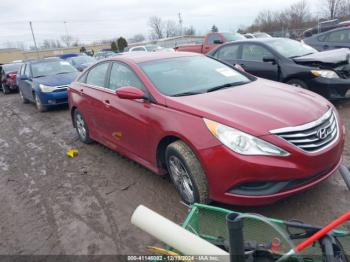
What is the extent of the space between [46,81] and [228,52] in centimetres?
506

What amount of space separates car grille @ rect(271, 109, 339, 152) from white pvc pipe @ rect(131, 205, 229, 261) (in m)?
1.51

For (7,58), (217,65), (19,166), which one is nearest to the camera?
(217,65)

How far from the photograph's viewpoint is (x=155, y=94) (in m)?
3.66

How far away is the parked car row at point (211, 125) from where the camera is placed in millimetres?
2799

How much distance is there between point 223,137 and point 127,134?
63.1 inches

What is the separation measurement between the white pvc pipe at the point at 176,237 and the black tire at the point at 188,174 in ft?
4.66

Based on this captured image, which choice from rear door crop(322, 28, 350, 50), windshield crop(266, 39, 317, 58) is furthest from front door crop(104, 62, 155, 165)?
rear door crop(322, 28, 350, 50)

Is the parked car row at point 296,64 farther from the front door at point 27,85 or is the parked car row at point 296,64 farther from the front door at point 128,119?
the front door at point 27,85

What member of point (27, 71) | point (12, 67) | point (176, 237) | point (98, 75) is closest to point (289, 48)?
point (98, 75)

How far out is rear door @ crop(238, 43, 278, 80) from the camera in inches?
277

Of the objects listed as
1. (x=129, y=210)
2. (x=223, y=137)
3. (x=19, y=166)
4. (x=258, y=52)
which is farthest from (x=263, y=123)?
(x=258, y=52)

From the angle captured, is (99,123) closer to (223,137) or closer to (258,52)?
(223,137)

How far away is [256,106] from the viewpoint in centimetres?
317

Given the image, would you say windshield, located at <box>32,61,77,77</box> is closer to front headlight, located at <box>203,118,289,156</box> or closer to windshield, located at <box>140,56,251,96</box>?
windshield, located at <box>140,56,251,96</box>
